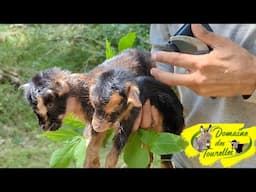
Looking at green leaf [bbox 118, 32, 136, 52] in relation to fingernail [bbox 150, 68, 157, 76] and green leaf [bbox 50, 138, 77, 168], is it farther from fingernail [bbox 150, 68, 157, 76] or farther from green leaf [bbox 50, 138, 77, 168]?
green leaf [bbox 50, 138, 77, 168]

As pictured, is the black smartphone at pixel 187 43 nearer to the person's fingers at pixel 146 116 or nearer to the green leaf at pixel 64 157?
the person's fingers at pixel 146 116

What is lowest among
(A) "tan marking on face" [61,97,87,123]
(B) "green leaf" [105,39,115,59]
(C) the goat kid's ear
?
(A) "tan marking on face" [61,97,87,123]

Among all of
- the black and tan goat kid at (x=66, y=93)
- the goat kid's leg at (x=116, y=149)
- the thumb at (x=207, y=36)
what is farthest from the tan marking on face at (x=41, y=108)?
the thumb at (x=207, y=36)

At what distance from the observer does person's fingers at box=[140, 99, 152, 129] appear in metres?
0.89

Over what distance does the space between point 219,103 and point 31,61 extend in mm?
295

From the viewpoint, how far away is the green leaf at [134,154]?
892 millimetres

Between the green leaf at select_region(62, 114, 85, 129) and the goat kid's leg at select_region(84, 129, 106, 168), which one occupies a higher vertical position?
the green leaf at select_region(62, 114, 85, 129)

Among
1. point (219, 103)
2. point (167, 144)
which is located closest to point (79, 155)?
point (167, 144)

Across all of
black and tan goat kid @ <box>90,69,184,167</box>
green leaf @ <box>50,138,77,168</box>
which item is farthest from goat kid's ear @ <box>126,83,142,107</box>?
green leaf @ <box>50,138,77,168</box>

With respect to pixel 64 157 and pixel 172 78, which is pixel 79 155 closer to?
pixel 64 157

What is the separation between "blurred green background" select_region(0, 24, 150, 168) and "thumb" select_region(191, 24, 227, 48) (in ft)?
0.25
